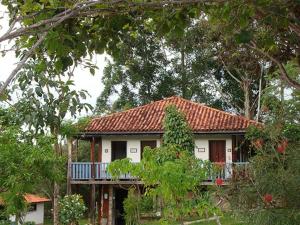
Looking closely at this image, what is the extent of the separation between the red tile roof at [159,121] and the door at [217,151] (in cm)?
104

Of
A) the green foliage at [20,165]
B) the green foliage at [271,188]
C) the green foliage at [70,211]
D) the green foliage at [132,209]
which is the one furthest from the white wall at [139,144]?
the green foliage at [271,188]

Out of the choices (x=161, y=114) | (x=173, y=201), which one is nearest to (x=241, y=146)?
(x=161, y=114)

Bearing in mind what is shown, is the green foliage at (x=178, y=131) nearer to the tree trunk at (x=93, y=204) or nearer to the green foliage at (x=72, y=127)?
the green foliage at (x=72, y=127)

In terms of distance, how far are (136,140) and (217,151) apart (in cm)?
385

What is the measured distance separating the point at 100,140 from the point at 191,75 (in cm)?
1010

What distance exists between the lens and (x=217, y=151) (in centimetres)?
2417

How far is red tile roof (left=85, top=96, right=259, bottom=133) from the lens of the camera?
2334 cm

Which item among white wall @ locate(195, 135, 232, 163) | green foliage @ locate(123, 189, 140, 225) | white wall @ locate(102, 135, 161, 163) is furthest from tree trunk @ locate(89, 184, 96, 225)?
green foliage @ locate(123, 189, 140, 225)

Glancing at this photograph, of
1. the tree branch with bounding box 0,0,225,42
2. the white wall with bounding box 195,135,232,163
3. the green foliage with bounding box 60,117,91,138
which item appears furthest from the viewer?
the white wall with bounding box 195,135,232,163

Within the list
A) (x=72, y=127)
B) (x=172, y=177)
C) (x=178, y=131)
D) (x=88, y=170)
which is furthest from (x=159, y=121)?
(x=172, y=177)

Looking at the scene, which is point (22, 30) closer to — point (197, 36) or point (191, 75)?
point (197, 36)

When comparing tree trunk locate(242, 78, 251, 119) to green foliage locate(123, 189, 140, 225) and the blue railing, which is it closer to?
the blue railing

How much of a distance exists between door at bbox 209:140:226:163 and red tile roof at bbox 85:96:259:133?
1038 millimetres

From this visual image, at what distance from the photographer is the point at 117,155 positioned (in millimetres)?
25188
